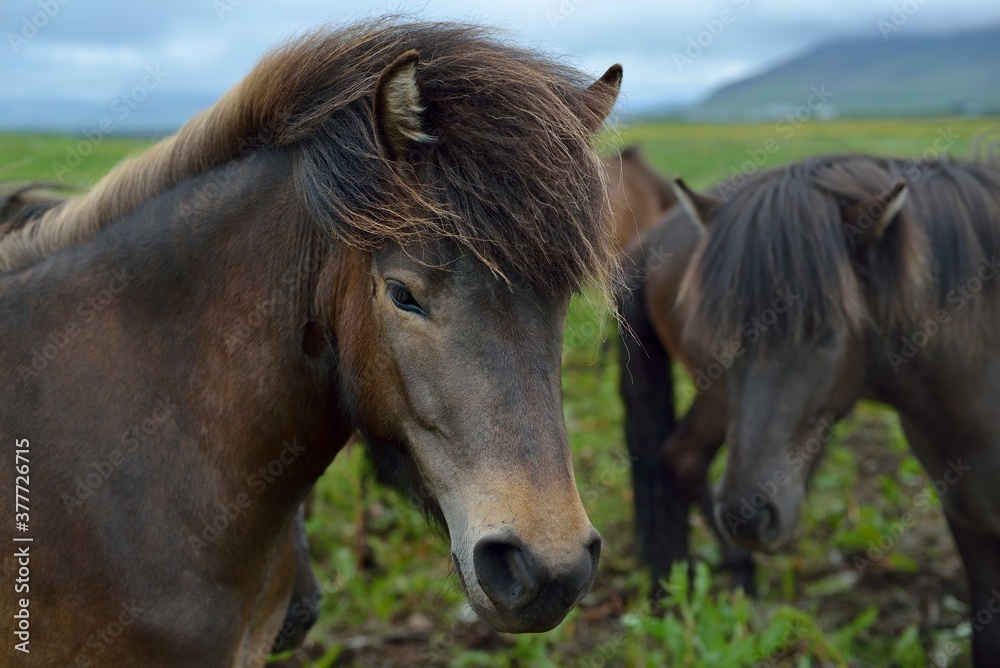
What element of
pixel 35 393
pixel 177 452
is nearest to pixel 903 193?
pixel 177 452

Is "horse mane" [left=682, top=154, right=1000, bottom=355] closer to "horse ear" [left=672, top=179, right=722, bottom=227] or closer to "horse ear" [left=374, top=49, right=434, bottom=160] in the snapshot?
"horse ear" [left=672, top=179, right=722, bottom=227]

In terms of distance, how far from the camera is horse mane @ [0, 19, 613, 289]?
6.42 ft

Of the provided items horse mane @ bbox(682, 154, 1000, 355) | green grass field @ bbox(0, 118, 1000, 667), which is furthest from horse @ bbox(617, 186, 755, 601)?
horse mane @ bbox(682, 154, 1000, 355)

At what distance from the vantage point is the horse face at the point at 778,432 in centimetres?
363

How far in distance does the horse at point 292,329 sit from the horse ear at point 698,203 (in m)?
2.08

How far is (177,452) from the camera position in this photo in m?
2.22

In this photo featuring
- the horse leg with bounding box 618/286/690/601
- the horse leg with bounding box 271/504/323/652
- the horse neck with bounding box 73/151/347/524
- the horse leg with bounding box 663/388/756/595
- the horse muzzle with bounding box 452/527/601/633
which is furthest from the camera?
the horse leg with bounding box 618/286/690/601

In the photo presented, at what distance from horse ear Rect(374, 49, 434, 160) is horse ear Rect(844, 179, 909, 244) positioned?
98.8 inches

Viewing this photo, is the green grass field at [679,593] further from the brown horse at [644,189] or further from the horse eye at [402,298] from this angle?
the brown horse at [644,189]

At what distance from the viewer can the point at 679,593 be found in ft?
12.5

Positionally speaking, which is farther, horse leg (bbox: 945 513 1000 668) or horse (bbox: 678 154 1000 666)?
horse leg (bbox: 945 513 1000 668)

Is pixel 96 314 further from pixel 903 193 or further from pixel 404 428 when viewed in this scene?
pixel 903 193

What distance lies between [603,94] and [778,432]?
203cm

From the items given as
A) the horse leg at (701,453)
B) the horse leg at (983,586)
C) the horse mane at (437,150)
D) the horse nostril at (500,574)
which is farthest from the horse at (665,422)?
the horse nostril at (500,574)
